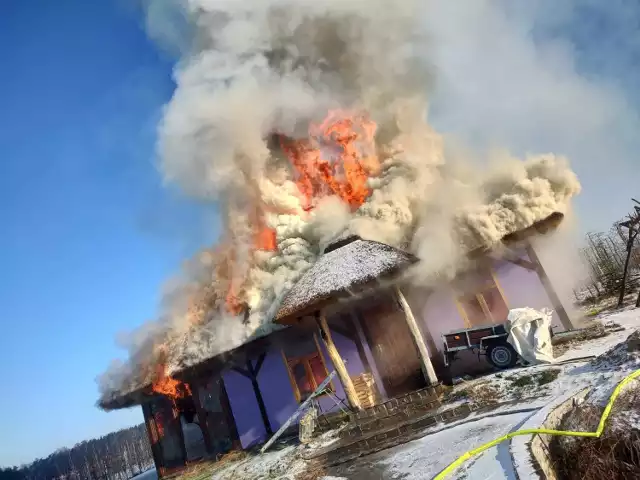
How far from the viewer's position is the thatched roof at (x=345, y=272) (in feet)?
40.7

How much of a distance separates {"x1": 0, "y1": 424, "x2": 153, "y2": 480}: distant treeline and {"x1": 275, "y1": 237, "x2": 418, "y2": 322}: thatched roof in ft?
194

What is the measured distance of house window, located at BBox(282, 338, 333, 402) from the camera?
1602 centimetres

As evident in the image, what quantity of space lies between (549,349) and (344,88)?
17.0 m

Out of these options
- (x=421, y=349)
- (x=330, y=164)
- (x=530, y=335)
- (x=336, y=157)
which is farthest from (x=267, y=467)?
(x=336, y=157)

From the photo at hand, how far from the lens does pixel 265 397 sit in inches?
654

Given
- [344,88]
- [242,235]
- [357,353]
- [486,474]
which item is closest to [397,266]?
[357,353]

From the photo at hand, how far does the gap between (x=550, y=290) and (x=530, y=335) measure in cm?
327

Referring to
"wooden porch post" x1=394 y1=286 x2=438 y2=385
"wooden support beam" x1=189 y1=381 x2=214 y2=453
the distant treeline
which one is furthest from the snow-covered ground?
the distant treeline

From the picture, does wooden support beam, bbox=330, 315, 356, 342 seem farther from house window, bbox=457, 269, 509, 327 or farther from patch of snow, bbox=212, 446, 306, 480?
Answer: patch of snow, bbox=212, 446, 306, 480

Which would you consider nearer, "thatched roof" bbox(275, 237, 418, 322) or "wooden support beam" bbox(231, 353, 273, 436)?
"thatched roof" bbox(275, 237, 418, 322)

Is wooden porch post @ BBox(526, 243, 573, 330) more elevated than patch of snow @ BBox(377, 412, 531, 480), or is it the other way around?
wooden porch post @ BBox(526, 243, 573, 330)

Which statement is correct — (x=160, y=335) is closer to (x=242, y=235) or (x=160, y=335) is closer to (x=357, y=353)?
(x=242, y=235)

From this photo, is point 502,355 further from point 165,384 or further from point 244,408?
point 165,384

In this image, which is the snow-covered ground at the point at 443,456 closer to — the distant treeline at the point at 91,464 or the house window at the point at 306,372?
the house window at the point at 306,372
